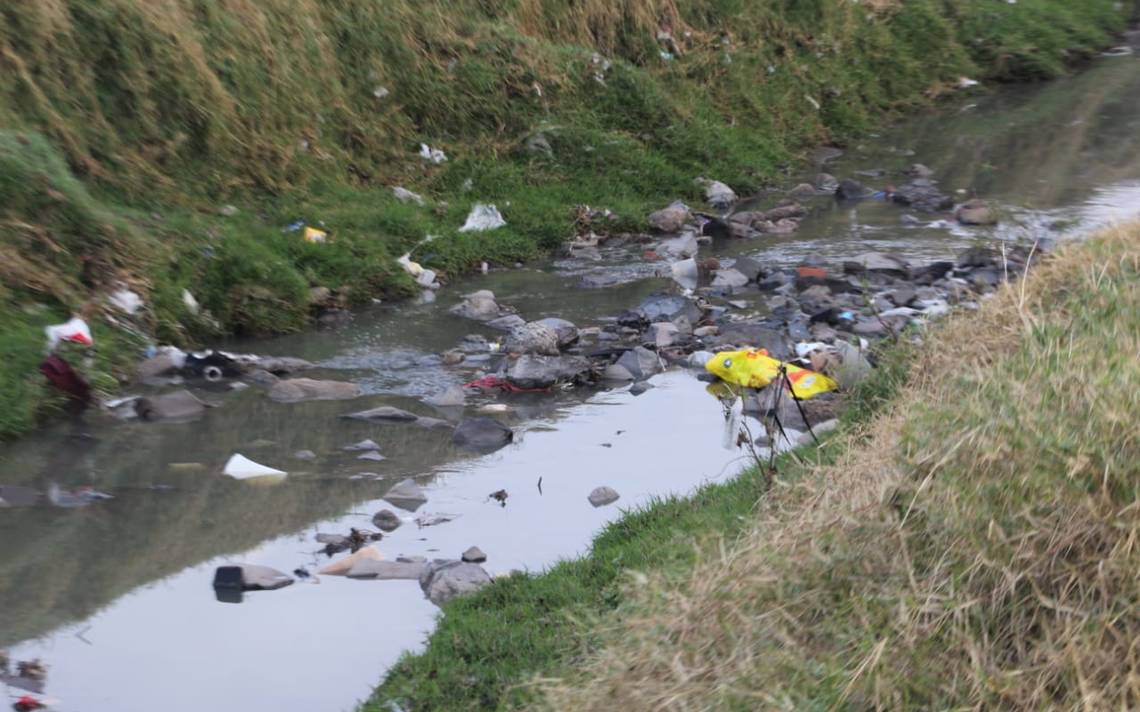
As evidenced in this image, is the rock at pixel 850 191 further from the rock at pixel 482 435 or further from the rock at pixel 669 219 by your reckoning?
the rock at pixel 482 435

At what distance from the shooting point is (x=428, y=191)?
9008mm

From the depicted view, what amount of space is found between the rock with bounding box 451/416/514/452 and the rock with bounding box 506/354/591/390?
61cm

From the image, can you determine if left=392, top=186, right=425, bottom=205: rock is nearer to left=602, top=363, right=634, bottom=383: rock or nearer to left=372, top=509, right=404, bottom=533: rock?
left=602, top=363, right=634, bottom=383: rock

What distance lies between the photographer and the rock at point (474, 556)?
4.36 meters

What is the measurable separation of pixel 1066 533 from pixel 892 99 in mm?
12169

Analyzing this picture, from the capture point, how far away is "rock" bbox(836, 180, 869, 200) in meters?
10.5

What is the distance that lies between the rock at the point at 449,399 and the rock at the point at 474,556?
166 centimetres

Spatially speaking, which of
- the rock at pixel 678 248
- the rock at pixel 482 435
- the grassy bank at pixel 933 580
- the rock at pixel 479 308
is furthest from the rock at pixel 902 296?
the grassy bank at pixel 933 580

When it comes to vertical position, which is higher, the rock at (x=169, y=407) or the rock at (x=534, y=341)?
the rock at (x=169, y=407)

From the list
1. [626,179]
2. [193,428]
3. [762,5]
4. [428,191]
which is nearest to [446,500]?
[193,428]

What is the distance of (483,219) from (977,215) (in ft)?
11.7

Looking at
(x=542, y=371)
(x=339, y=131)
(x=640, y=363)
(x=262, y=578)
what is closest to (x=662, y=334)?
(x=640, y=363)

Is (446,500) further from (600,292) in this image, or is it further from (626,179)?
(626,179)

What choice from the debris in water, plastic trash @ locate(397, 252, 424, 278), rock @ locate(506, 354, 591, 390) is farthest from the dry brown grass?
plastic trash @ locate(397, 252, 424, 278)
